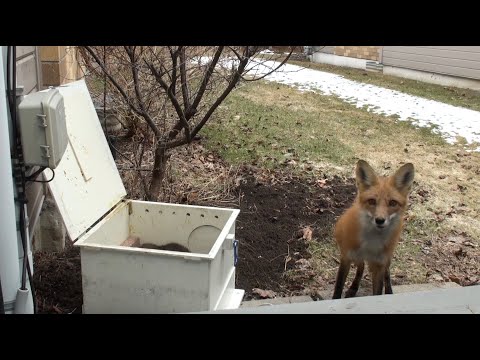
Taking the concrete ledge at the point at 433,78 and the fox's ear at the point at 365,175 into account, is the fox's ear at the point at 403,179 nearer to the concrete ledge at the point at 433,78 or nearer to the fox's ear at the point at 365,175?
the fox's ear at the point at 365,175

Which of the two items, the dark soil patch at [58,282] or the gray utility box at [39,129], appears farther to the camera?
the dark soil patch at [58,282]

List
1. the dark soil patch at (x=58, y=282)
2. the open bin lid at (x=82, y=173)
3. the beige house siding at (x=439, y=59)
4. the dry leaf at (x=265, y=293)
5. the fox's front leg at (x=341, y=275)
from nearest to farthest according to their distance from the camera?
the open bin lid at (x=82, y=173), the dark soil patch at (x=58, y=282), the fox's front leg at (x=341, y=275), the dry leaf at (x=265, y=293), the beige house siding at (x=439, y=59)

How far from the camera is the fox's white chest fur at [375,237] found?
12.9 ft

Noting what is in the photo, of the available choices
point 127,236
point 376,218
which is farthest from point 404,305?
point 127,236

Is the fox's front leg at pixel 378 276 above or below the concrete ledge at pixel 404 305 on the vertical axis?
below

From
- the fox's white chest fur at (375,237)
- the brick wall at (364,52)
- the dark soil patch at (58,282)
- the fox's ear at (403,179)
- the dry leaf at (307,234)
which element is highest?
the brick wall at (364,52)

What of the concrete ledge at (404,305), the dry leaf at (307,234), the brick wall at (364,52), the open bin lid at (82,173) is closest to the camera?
the concrete ledge at (404,305)

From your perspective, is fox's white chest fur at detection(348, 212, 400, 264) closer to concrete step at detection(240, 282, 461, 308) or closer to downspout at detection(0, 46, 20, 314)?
concrete step at detection(240, 282, 461, 308)

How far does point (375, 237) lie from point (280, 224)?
195 cm

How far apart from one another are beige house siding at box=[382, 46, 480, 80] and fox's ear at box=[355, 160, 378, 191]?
34.3 feet

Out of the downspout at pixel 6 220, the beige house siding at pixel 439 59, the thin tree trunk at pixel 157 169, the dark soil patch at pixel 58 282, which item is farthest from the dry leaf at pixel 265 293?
the beige house siding at pixel 439 59

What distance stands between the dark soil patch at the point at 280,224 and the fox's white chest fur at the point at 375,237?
2.94 feet
